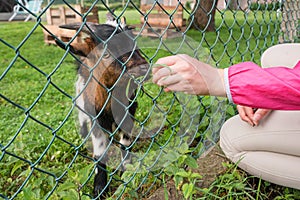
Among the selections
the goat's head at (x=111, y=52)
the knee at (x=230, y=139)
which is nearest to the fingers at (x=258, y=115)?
the knee at (x=230, y=139)

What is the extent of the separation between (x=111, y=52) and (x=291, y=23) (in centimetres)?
326

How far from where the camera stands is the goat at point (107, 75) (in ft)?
6.28

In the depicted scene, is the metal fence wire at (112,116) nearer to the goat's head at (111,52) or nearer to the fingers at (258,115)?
the goat's head at (111,52)

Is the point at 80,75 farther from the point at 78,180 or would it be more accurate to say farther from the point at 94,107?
the point at 78,180

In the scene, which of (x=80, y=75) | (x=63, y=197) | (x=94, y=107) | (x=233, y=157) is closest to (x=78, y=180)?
(x=63, y=197)

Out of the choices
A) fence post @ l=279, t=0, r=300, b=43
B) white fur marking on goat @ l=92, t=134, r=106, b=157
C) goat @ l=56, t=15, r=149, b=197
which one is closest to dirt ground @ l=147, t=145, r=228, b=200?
goat @ l=56, t=15, r=149, b=197

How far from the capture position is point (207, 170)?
6.75ft

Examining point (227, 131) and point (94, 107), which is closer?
point (227, 131)

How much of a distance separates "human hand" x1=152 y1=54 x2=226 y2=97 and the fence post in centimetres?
321

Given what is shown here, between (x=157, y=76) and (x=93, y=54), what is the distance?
1.17 m

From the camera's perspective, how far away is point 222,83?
1.25m

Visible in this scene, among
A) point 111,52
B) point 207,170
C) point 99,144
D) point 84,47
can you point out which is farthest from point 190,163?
point 99,144

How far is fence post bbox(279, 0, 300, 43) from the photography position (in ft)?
13.6

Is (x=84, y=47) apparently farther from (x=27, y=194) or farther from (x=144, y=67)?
(x=27, y=194)
